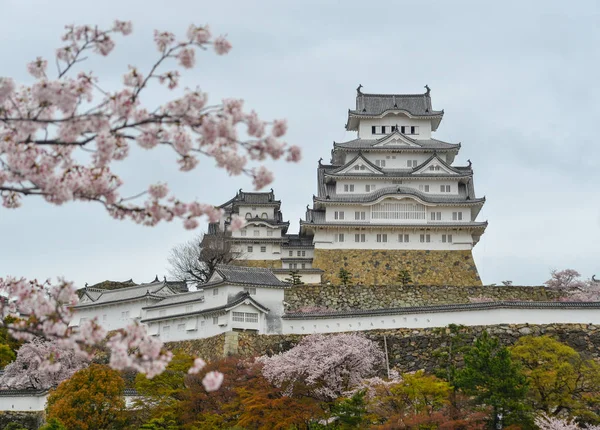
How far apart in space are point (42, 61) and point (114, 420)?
18985mm

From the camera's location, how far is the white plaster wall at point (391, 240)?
43.6 m

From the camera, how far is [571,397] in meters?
23.3

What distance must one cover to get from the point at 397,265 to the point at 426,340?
13.7m

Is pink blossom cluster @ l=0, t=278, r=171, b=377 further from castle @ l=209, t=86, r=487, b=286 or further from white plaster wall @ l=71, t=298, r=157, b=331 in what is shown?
castle @ l=209, t=86, r=487, b=286

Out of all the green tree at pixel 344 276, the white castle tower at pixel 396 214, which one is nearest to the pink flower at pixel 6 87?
the green tree at pixel 344 276

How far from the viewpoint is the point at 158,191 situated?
345 inches

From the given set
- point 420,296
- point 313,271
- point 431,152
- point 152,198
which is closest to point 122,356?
point 152,198

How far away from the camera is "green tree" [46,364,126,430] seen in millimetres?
25219

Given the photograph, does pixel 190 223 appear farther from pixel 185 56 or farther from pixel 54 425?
pixel 54 425

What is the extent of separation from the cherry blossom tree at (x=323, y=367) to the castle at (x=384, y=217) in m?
14.6

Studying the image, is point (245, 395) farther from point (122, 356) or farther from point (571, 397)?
point (122, 356)

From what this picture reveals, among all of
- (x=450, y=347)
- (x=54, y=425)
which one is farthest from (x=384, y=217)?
(x=54, y=425)

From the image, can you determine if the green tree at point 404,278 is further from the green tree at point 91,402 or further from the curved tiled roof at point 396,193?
the green tree at point 91,402

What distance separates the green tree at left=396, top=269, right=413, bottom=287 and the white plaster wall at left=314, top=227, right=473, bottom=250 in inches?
83.8
